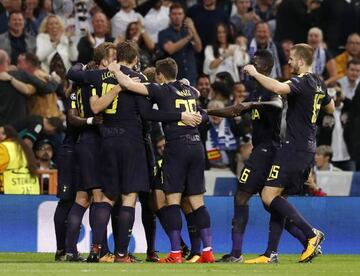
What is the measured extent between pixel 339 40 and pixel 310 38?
143 centimetres

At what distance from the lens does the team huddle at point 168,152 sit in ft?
50.9

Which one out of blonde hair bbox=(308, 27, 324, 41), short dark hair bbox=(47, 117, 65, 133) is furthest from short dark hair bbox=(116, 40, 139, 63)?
blonde hair bbox=(308, 27, 324, 41)

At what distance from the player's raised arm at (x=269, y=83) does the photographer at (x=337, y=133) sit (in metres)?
7.32

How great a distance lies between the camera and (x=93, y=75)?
15.6 meters

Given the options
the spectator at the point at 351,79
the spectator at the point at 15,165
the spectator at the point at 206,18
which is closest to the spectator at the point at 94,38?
the spectator at the point at 206,18

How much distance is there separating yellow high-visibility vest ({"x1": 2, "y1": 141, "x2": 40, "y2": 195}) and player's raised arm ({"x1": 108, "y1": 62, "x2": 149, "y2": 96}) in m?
3.82

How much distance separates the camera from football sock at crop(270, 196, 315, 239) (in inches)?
620

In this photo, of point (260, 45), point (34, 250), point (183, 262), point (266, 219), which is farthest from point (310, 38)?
point (183, 262)

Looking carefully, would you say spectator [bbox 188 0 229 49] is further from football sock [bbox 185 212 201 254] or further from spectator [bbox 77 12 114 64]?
football sock [bbox 185 212 201 254]

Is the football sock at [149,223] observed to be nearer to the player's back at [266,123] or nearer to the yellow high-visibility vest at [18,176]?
the player's back at [266,123]

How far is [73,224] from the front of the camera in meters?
16.1

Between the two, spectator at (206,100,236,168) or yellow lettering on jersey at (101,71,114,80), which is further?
spectator at (206,100,236,168)

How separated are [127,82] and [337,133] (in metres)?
8.36

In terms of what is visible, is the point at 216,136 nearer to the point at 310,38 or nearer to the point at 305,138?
the point at 310,38
